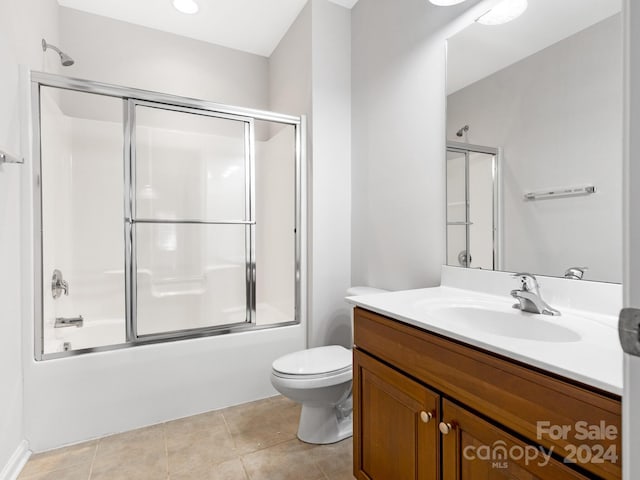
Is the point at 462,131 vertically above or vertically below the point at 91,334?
above

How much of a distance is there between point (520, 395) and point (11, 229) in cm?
209

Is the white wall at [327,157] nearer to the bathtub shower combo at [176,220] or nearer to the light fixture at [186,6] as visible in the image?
the bathtub shower combo at [176,220]

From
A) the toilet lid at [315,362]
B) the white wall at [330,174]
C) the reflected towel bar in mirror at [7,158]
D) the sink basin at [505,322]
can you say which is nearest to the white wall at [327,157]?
the white wall at [330,174]

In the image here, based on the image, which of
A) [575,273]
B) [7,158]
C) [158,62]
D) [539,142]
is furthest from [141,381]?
[158,62]

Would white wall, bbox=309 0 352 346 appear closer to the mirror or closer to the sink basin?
the mirror

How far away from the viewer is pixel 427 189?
171 cm

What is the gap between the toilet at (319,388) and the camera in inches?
61.5

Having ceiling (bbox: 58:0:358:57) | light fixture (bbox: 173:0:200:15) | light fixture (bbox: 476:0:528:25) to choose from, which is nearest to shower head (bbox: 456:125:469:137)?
light fixture (bbox: 476:0:528:25)

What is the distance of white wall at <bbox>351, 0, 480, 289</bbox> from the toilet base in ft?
2.62

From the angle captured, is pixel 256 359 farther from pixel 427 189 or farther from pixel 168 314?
pixel 427 189

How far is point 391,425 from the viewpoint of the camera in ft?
3.68

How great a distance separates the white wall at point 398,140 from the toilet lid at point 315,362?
0.52 m

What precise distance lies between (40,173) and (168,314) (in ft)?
4.22

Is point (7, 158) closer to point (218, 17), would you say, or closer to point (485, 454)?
point (218, 17)
